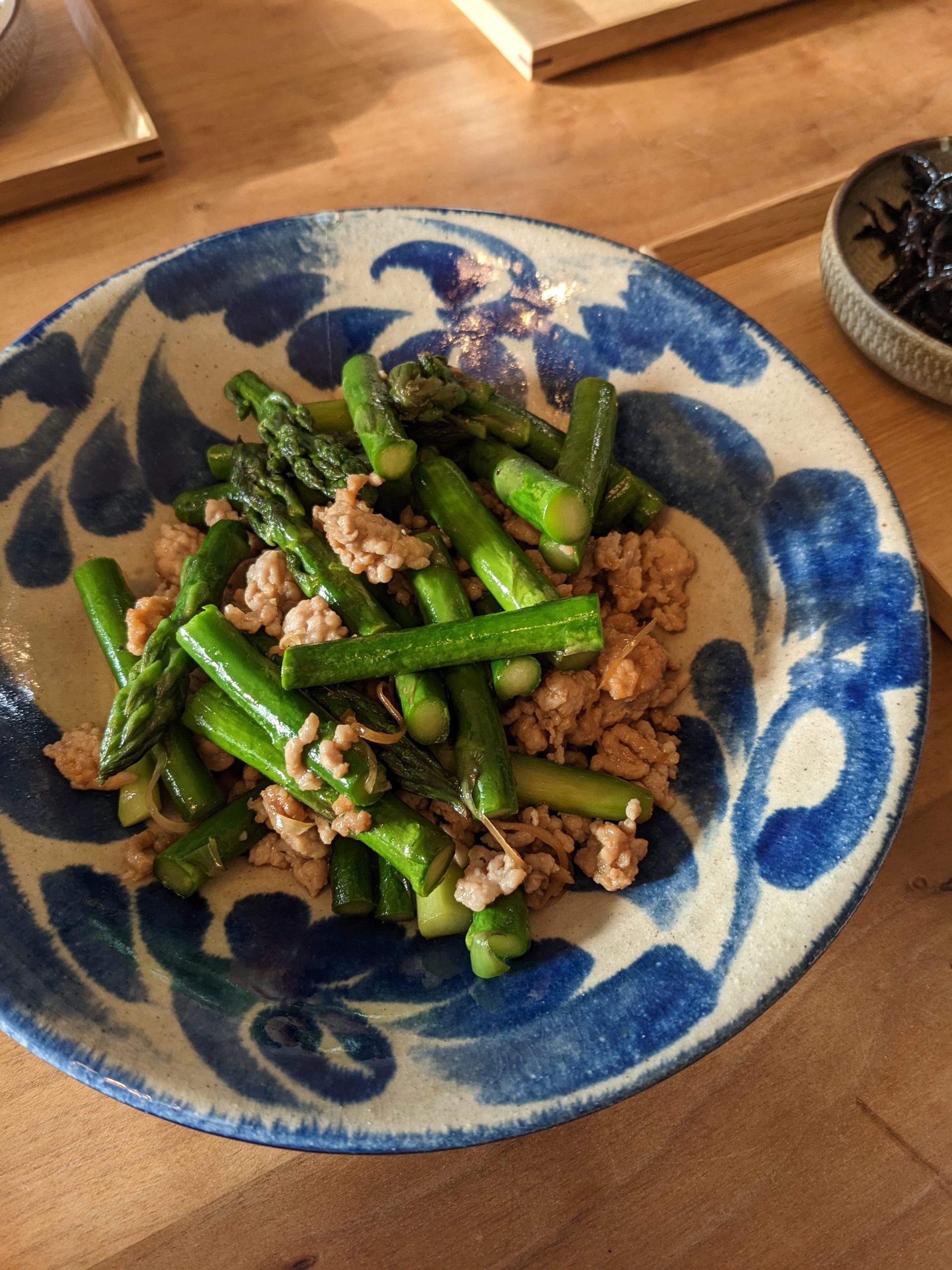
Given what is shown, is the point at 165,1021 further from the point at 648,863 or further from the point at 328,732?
the point at 648,863

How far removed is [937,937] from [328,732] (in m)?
1.55

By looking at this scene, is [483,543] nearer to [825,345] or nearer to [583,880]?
[583,880]

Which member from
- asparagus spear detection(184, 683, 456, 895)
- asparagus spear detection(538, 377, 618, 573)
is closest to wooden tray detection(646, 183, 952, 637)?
asparagus spear detection(538, 377, 618, 573)

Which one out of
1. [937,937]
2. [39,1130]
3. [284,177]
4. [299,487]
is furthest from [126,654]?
[284,177]

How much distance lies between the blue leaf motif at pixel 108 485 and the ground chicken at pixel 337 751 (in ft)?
3.09

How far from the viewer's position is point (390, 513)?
2.24 meters

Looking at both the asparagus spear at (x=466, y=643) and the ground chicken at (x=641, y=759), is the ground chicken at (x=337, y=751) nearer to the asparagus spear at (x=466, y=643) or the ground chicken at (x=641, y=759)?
the asparagus spear at (x=466, y=643)

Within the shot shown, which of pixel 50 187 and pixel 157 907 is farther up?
pixel 50 187

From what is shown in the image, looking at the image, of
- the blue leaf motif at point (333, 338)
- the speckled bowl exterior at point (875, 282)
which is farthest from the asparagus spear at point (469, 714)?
the speckled bowl exterior at point (875, 282)

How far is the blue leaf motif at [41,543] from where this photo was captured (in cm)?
212

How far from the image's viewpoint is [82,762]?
6.40 ft

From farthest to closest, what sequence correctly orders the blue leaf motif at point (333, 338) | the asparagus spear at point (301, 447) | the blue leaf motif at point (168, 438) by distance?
the blue leaf motif at point (333, 338)
the blue leaf motif at point (168, 438)
the asparagus spear at point (301, 447)

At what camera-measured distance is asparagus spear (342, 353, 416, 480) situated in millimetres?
2078

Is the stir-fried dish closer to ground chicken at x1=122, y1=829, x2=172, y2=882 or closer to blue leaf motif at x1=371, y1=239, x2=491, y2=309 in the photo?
ground chicken at x1=122, y1=829, x2=172, y2=882
